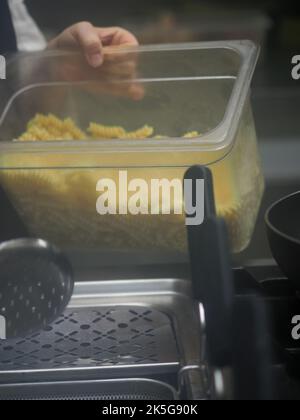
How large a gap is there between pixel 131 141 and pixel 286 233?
5.8 inches

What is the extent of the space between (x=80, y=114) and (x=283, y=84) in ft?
0.61

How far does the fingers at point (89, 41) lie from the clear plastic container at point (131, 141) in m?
0.01

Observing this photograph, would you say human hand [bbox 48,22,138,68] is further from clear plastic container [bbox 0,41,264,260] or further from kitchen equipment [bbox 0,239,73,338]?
kitchen equipment [bbox 0,239,73,338]

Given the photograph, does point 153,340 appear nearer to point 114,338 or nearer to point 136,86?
point 114,338

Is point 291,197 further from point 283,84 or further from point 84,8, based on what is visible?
point 84,8

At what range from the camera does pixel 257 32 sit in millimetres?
593

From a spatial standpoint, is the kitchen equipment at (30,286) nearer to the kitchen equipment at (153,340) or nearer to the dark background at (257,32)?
the kitchen equipment at (153,340)

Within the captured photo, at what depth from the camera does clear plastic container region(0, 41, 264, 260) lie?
22.4 inches

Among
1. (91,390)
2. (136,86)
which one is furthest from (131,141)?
(91,390)

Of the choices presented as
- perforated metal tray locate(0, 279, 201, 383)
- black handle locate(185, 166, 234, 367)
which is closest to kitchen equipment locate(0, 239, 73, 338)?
perforated metal tray locate(0, 279, 201, 383)

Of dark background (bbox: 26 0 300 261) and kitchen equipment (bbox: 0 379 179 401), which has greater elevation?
dark background (bbox: 26 0 300 261)

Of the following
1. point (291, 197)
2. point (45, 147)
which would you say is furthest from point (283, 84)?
point (45, 147)

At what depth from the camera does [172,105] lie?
65 cm

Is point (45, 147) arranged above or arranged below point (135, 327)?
above
